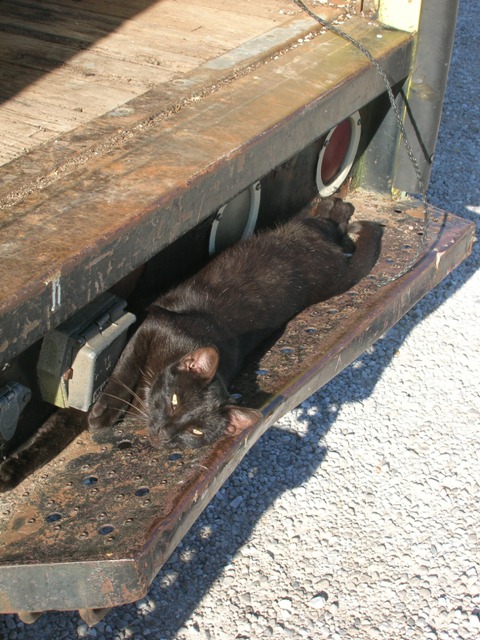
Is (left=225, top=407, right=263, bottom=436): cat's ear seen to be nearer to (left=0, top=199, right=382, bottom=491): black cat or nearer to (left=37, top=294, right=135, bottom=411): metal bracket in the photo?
(left=0, top=199, right=382, bottom=491): black cat

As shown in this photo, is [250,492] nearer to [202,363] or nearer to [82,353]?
[202,363]

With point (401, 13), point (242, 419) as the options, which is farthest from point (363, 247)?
point (242, 419)

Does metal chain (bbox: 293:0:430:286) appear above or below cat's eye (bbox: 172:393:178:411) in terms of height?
above

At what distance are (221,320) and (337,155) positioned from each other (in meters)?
1.01

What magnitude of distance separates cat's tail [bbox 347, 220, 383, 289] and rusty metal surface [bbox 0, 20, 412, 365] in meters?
0.55

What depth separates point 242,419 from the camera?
2.30 meters

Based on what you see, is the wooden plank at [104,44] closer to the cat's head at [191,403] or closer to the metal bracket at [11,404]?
the metal bracket at [11,404]

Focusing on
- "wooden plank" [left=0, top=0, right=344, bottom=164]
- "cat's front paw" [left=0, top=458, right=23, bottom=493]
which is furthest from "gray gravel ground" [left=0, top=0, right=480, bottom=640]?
"wooden plank" [left=0, top=0, right=344, bottom=164]

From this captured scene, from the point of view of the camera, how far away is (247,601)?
2.70 meters

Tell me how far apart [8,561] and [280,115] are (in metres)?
1.45

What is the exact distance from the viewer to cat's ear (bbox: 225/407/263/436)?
227cm

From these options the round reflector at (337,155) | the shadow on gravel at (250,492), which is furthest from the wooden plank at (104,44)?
the shadow on gravel at (250,492)

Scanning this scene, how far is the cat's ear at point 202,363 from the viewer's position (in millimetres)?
2398

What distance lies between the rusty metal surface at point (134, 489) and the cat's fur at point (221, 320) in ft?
0.26
